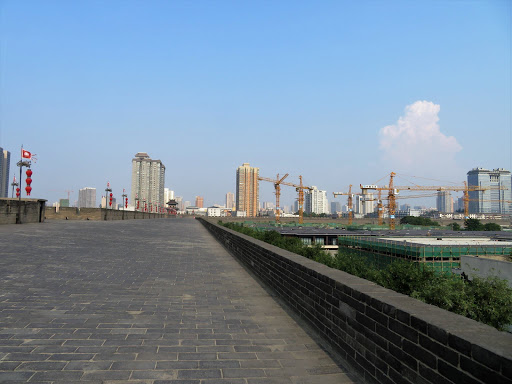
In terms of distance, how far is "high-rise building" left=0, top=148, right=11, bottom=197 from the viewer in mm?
86250

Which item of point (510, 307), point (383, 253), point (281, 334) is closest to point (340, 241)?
point (383, 253)

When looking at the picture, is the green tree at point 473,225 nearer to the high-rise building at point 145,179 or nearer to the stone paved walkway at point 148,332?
the high-rise building at point 145,179

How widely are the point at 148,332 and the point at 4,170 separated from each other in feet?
361

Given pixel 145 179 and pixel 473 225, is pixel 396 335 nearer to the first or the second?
pixel 473 225

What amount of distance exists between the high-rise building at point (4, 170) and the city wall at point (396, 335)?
100503mm

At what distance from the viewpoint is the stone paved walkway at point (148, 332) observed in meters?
3.53

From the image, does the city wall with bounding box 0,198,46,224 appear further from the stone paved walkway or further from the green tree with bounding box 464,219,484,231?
the green tree with bounding box 464,219,484,231

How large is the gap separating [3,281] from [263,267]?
→ 5.64m

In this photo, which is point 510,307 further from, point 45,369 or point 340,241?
point 340,241

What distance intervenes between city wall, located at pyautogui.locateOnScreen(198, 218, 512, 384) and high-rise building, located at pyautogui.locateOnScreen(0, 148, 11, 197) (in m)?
101

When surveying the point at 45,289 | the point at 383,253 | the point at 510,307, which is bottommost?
the point at 383,253

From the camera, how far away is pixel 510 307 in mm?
7809

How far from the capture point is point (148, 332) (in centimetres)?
471

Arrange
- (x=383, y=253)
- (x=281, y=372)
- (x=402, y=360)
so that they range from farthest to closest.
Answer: (x=383, y=253), (x=281, y=372), (x=402, y=360)
